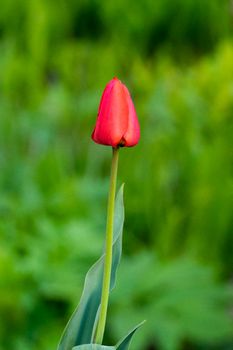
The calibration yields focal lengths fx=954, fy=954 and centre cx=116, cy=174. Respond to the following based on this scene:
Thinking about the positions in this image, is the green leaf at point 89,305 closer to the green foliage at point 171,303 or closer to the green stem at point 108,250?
the green stem at point 108,250

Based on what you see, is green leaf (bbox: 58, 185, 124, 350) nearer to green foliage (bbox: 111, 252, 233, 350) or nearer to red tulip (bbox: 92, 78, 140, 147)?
red tulip (bbox: 92, 78, 140, 147)

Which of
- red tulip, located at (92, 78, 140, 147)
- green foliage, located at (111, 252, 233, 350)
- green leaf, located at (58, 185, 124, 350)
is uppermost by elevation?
red tulip, located at (92, 78, 140, 147)

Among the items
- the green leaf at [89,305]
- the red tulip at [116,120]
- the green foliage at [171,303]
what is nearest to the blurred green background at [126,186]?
the green foliage at [171,303]

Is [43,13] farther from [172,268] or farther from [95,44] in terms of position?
[172,268]

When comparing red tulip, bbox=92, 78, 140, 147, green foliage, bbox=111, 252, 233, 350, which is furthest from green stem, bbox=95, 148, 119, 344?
green foliage, bbox=111, 252, 233, 350

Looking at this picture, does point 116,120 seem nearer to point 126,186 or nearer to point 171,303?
point 171,303

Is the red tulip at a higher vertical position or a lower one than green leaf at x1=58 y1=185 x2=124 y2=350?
higher
